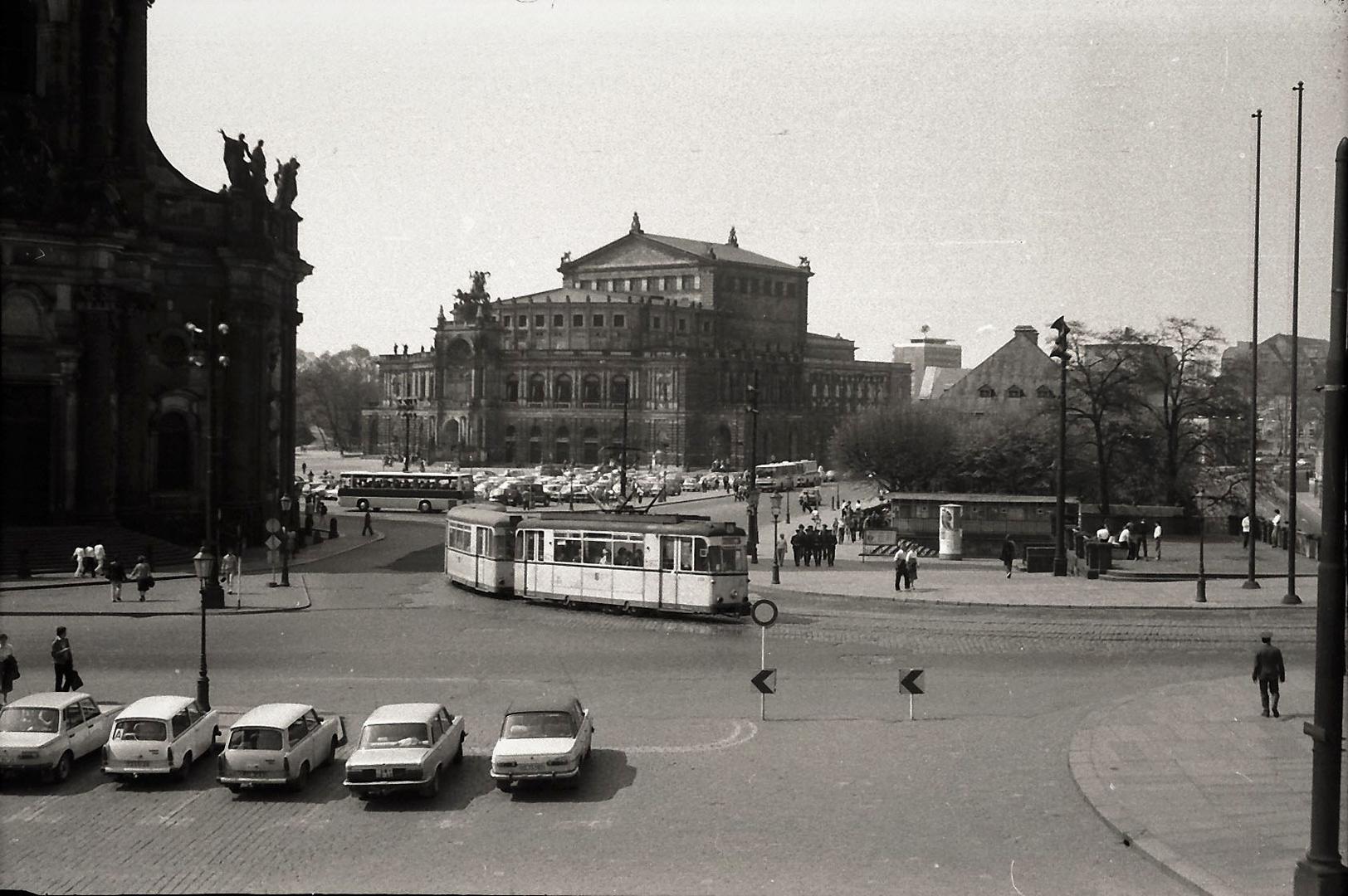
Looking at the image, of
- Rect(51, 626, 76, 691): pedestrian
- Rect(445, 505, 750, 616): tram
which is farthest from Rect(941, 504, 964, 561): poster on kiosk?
Rect(51, 626, 76, 691): pedestrian

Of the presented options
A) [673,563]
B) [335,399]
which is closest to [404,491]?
[673,563]

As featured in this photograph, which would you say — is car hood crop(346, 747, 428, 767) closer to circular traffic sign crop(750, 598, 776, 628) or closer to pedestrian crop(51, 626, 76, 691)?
circular traffic sign crop(750, 598, 776, 628)

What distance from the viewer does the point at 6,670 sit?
21547 millimetres

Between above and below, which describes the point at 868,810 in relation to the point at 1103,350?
below

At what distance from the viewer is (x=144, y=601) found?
35.0 metres

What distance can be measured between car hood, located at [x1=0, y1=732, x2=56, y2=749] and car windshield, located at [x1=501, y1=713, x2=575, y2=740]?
585 cm

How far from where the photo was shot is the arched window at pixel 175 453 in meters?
50.0

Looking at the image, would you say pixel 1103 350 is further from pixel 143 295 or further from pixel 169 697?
pixel 169 697

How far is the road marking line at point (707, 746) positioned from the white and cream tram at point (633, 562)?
35.7 feet

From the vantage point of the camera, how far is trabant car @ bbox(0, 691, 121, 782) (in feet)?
56.3

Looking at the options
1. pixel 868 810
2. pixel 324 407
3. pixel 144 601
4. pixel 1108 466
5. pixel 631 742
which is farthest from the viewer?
pixel 324 407

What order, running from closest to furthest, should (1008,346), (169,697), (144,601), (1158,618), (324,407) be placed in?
(169,697), (1158,618), (144,601), (1008,346), (324,407)

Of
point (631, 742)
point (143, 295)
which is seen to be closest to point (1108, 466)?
point (143, 295)

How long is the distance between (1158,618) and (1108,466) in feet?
105
